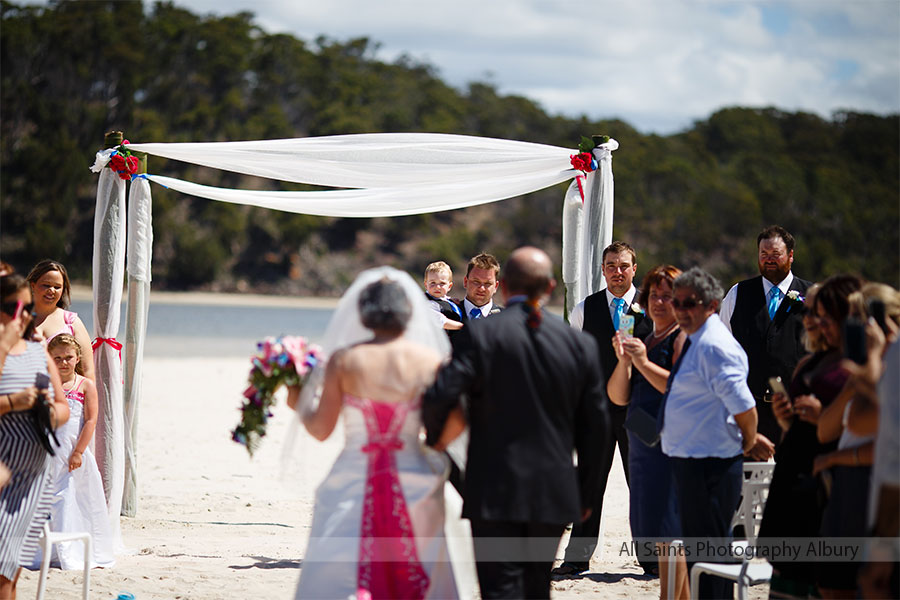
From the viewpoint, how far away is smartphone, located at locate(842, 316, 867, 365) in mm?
3527

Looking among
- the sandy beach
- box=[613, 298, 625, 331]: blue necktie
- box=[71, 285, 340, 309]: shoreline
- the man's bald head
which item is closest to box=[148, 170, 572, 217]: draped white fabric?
box=[613, 298, 625, 331]: blue necktie

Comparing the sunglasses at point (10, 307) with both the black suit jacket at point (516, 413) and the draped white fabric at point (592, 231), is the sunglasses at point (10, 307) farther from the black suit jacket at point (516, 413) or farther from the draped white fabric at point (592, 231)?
the draped white fabric at point (592, 231)

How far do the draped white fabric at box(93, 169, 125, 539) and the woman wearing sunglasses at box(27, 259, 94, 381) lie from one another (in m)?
0.61

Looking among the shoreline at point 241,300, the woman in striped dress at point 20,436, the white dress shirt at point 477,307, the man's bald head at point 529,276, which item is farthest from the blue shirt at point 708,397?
the shoreline at point 241,300

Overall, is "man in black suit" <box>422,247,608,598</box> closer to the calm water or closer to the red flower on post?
the red flower on post

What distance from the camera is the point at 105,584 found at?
5.47m

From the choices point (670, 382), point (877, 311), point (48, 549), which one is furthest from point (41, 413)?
point (877, 311)

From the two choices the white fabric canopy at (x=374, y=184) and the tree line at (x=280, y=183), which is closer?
the white fabric canopy at (x=374, y=184)

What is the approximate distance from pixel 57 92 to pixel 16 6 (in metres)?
5.20

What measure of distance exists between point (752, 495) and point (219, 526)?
4.16 m

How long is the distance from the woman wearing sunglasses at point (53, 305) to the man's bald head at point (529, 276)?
120 inches

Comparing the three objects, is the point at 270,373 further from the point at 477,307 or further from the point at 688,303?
the point at 477,307

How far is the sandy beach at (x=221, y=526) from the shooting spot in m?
5.50

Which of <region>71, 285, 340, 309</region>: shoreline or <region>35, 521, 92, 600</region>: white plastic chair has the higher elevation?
<region>71, 285, 340, 309</region>: shoreline
